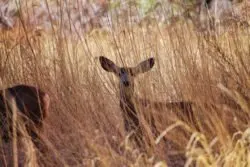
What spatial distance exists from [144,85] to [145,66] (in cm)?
26

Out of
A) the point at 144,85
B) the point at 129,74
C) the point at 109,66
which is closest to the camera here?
the point at 144,85

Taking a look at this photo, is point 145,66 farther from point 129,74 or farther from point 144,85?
point 144,85

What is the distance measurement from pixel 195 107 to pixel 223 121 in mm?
462

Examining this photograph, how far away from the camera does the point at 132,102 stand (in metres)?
Result: 5.28

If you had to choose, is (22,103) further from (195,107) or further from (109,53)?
(109,53)

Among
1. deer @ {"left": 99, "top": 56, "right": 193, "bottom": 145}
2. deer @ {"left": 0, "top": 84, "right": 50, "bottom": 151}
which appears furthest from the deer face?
deer @ {"left": 0, "top": 84, "right": 50, "bottom": 151}

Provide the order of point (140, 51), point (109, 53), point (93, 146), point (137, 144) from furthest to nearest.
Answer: point (109, 53) → point (140, 51) → point (137, 144) → point (93, 146)

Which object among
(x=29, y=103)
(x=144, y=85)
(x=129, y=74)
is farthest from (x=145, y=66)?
(x=29, y=103)

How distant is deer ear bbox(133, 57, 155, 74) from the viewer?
17.6ft

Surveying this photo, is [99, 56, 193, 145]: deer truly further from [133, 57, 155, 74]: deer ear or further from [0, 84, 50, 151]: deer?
[0, 84, 50, 151]: deer

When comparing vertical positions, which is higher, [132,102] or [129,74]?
[129,74]

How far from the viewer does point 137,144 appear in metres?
4.40

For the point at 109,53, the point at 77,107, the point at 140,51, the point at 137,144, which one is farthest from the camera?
the point at 109,53

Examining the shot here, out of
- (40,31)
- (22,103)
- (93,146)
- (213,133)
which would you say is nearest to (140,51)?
(40,31)
